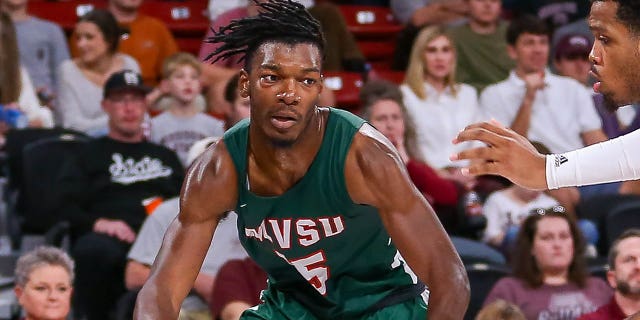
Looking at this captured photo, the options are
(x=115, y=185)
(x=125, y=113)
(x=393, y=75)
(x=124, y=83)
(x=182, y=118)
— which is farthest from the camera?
(x=393, y=75)

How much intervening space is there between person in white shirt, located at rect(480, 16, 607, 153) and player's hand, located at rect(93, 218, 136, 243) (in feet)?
8.41

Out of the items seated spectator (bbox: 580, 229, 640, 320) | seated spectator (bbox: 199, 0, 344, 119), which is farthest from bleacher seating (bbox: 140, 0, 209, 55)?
seated spectator (bbox: 580, 229, 640, 320)

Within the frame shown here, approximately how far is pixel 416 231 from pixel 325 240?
1.17 ft

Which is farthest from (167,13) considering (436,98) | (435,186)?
(435,186)

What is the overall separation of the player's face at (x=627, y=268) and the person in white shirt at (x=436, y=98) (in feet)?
6.52

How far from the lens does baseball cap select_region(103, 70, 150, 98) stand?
726 centimetres

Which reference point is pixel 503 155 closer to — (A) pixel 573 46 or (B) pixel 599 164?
(B) pixel 599 164

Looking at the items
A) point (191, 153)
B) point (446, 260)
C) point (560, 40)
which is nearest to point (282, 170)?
point (446, 260)

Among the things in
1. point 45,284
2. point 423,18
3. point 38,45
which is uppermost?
point 423,18

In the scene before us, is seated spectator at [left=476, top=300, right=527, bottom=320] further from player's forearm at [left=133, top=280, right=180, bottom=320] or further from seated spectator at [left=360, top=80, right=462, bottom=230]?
player's forearm at [left=133, top=280, right=180, bottom=320]

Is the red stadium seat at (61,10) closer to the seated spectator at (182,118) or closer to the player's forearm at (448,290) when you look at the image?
the seated spectator at (182,118)

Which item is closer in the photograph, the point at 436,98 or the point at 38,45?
the point at 436,98

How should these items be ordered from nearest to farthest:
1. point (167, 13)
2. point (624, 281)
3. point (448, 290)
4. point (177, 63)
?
1. point (448, 290)
2. point (624, 281)
3. point (177, 63)
4. point (167, 13)

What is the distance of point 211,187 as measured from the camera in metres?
3.93
